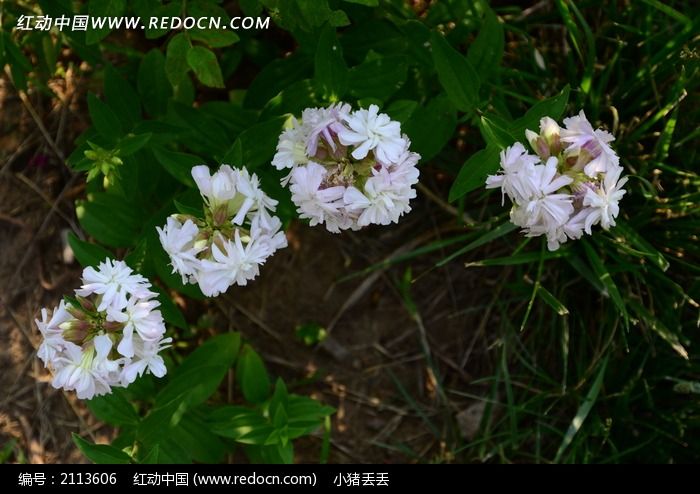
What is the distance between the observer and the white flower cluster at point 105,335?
1.96 m

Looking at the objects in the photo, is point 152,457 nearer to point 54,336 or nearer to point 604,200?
point 54,336

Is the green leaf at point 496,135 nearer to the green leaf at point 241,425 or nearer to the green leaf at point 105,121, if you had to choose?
the green leaf at point 105,121

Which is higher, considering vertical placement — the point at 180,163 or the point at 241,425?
the point at 180,163

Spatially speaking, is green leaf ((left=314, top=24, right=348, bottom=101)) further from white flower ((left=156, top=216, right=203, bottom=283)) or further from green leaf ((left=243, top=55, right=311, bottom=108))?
white flower ((left=156, top=216, right=203, bottom=283))

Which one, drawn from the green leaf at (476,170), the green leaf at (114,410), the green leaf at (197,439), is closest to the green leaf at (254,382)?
the green leaf at (197,439)

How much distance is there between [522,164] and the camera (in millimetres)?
1846

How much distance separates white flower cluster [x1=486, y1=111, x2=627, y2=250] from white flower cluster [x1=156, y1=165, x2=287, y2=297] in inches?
25.4

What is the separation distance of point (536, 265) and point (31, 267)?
227 cm

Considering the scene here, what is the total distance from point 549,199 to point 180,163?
44.7 inches

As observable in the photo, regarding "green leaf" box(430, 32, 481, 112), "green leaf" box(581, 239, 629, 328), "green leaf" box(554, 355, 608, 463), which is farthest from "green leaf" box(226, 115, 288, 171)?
"green leaf" box(554, 355, 608, 463)

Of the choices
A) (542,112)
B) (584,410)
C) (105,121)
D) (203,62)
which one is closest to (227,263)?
(203,62)

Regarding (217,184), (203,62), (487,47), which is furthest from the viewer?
(487,47)

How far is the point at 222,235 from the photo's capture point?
1973 mm

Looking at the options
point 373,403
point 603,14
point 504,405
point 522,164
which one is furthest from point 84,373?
point 603,14
